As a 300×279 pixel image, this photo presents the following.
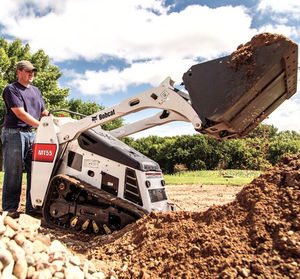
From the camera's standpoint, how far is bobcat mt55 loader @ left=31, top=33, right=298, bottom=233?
3373 mm

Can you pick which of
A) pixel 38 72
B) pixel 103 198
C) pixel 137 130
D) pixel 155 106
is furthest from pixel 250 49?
pixel 38 72

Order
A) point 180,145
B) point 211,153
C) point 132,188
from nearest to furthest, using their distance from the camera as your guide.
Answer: point 132,188 < point 211,153 < point 180,145

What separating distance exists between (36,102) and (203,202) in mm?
4361

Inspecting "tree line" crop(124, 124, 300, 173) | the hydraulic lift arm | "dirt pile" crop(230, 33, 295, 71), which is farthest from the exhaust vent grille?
"tree line" crop(124, 124, 300, 173)

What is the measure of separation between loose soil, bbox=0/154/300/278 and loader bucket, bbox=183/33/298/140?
2.29 feet

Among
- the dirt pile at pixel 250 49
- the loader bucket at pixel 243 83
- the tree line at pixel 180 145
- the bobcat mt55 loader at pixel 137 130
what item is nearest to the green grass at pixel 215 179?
the tree line at pixel 180 145

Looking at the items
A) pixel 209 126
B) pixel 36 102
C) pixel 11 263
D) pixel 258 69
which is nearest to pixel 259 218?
pixel 209 126

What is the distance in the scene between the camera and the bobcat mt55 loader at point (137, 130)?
11.1ft

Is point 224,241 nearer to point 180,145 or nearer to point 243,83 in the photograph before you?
point 243,83

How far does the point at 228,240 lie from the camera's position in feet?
9.23

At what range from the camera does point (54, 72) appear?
2662 cm

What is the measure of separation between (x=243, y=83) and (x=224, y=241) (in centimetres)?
163

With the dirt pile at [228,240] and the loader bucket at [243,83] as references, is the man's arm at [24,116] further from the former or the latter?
the loader bucket at [243,83]

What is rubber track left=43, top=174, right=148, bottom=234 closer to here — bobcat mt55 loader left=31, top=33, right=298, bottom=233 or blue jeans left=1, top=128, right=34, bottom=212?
bobcat mt55 loader left=31, top=33, right=298, bottom=233
